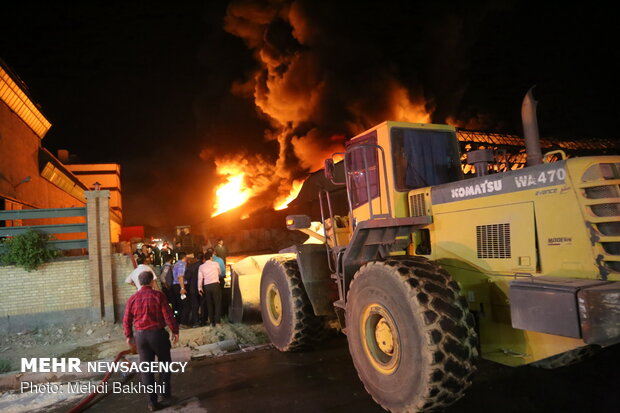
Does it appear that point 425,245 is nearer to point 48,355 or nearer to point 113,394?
point 113,394

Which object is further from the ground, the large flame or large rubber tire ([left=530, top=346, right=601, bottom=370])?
the large flame

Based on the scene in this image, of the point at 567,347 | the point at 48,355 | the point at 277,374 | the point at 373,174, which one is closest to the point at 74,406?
the point at 277,374

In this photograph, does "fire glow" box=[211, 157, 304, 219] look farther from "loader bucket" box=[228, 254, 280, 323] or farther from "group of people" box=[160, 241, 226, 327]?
"loader bucket" box=[228, 254, 280, 323]

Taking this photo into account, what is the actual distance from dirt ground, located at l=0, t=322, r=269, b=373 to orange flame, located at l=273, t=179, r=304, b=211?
2658 cm

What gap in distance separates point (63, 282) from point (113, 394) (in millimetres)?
4648

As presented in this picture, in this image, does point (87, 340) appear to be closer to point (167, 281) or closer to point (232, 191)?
point (167, 281)

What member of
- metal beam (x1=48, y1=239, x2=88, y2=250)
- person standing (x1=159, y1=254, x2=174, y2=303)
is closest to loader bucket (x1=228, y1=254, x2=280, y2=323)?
person standing (x1=159, y1=254, x2=174, y2=303)

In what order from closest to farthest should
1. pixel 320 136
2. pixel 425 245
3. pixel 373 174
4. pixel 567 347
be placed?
pixel 567 347 < pixel 425 245 < pixel 373 174 < pixel 320 136

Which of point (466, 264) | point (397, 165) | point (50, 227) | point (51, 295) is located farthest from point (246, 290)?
point (466, 264)

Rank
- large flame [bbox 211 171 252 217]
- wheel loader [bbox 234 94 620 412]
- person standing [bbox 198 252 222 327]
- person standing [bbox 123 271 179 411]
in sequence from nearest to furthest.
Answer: wheel loader [bbox 234 94 620 412] → person standing [bbox 123 271 179 411] → person standing [bbox 198 252 222 327] → large flame [bbox 211 171 252 217]

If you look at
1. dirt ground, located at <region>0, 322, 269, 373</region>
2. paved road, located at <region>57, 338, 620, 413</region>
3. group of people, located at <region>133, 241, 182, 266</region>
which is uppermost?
group of people, located at <region>133, 241, 182, 266</region>

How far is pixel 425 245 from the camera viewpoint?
4949 millimetres

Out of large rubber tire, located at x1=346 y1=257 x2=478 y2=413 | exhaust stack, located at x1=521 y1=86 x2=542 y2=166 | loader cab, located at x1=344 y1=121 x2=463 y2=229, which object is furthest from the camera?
loader cab, located at x1=344 y1=121 x2=463 y2=229

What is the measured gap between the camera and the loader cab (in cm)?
510
